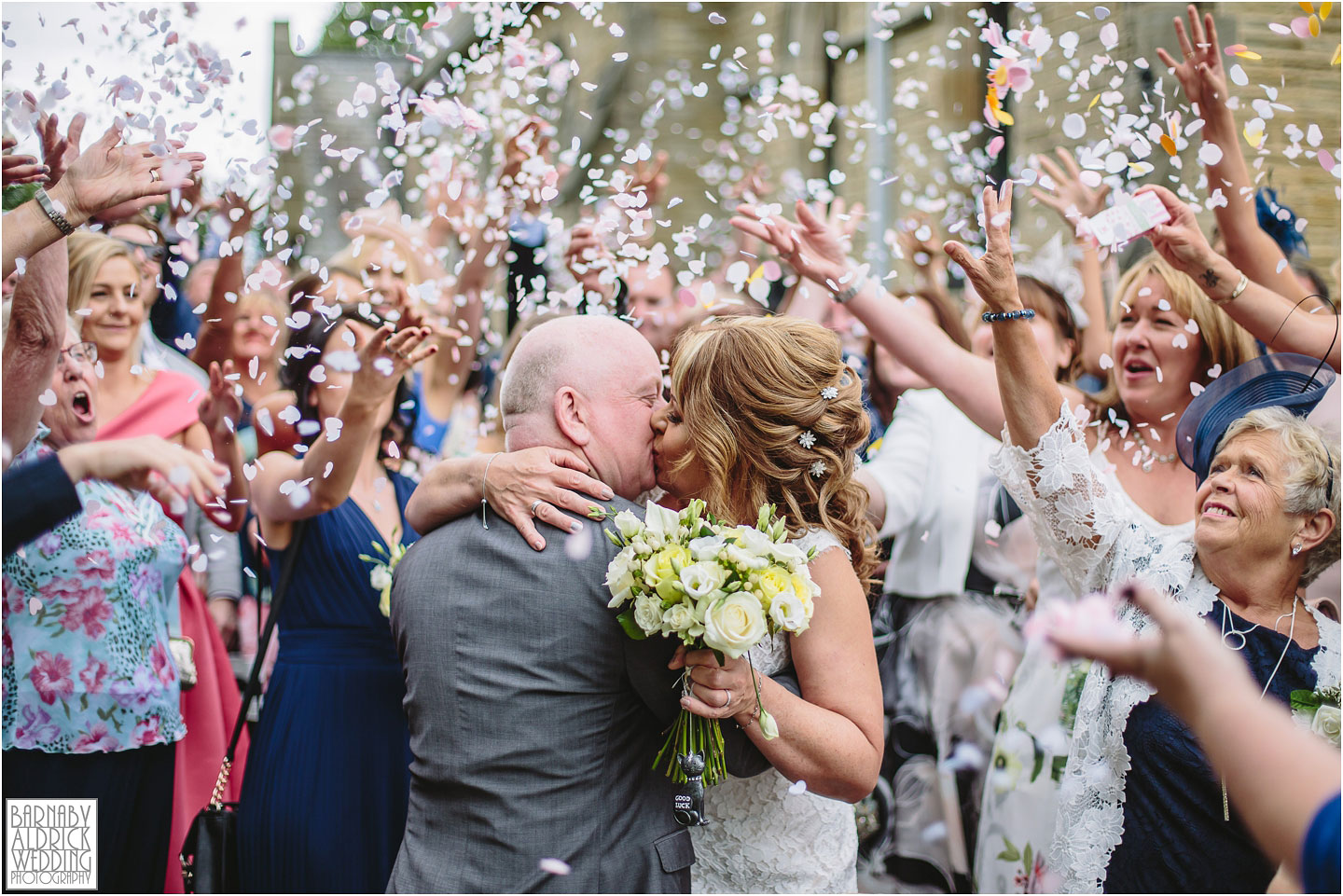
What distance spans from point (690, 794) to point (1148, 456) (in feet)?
6.42

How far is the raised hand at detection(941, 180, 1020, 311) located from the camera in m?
2.30

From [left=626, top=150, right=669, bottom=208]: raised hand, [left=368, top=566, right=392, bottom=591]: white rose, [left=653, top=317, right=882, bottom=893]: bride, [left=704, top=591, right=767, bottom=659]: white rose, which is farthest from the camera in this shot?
[left=626, top=150, right=669, bottom=208]: raised hand

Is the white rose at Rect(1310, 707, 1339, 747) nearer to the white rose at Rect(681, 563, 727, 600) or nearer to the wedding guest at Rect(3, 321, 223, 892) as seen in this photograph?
the white rose at Rect(681, 563, 727, 600)

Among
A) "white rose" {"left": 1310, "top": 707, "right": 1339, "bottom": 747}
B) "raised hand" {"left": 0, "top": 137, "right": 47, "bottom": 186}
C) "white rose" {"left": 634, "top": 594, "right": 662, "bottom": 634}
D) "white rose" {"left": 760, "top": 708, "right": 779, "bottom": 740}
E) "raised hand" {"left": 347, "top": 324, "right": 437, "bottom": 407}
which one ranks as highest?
"raised hand" {"left": 0, "top": 137, "right": 47, "bottom": 186}

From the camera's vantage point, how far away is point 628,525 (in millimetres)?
1839

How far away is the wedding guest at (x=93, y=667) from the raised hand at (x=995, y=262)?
79.9 inches

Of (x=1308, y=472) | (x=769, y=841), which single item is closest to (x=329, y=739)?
(x=769, y=841)

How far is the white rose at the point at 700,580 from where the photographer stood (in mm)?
1696

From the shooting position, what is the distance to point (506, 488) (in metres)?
2.02

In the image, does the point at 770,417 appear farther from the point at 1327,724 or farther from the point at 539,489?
the point at 1327,724

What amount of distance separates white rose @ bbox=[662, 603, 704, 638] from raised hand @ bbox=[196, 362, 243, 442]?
6.84 ft

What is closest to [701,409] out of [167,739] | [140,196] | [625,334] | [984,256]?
[625,334]

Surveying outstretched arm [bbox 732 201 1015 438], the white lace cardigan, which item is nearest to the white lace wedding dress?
the white lace cardigan

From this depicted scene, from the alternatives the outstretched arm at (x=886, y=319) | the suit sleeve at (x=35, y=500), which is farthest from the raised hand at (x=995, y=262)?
the suit sleeve at (x=35, y=500)
